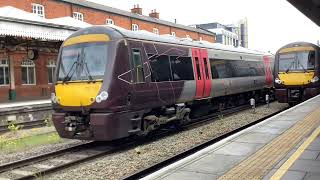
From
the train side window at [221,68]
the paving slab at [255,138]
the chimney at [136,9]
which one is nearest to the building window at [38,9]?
the chimney at [136,9]

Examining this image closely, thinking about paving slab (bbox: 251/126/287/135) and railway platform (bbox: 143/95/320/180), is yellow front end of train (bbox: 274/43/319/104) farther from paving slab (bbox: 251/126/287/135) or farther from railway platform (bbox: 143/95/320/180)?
paving slab (bbox: 251/126/287/135)

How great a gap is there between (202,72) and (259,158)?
782cm

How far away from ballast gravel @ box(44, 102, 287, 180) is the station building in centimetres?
978

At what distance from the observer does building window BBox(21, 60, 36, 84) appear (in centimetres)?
2970

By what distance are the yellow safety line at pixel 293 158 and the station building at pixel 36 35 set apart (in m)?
13.8

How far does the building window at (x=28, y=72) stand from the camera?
29703 millimetres

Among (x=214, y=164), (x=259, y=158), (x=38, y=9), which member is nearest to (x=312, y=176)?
(x=259, y=158)

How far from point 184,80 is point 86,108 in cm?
432

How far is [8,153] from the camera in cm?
1113

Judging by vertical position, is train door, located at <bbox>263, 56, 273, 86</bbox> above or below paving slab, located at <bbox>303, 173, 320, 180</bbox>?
above

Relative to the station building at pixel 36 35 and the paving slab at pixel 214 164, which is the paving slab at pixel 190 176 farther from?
the station building at pixel 36 35

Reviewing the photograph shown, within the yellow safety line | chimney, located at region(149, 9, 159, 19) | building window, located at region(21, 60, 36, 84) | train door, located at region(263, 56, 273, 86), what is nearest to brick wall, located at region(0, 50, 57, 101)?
building window, located at region(21, 60, 36, 84)

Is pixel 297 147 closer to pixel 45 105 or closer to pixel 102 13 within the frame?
pixel 45 105

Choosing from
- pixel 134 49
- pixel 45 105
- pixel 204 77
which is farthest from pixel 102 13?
pixel 134 49
